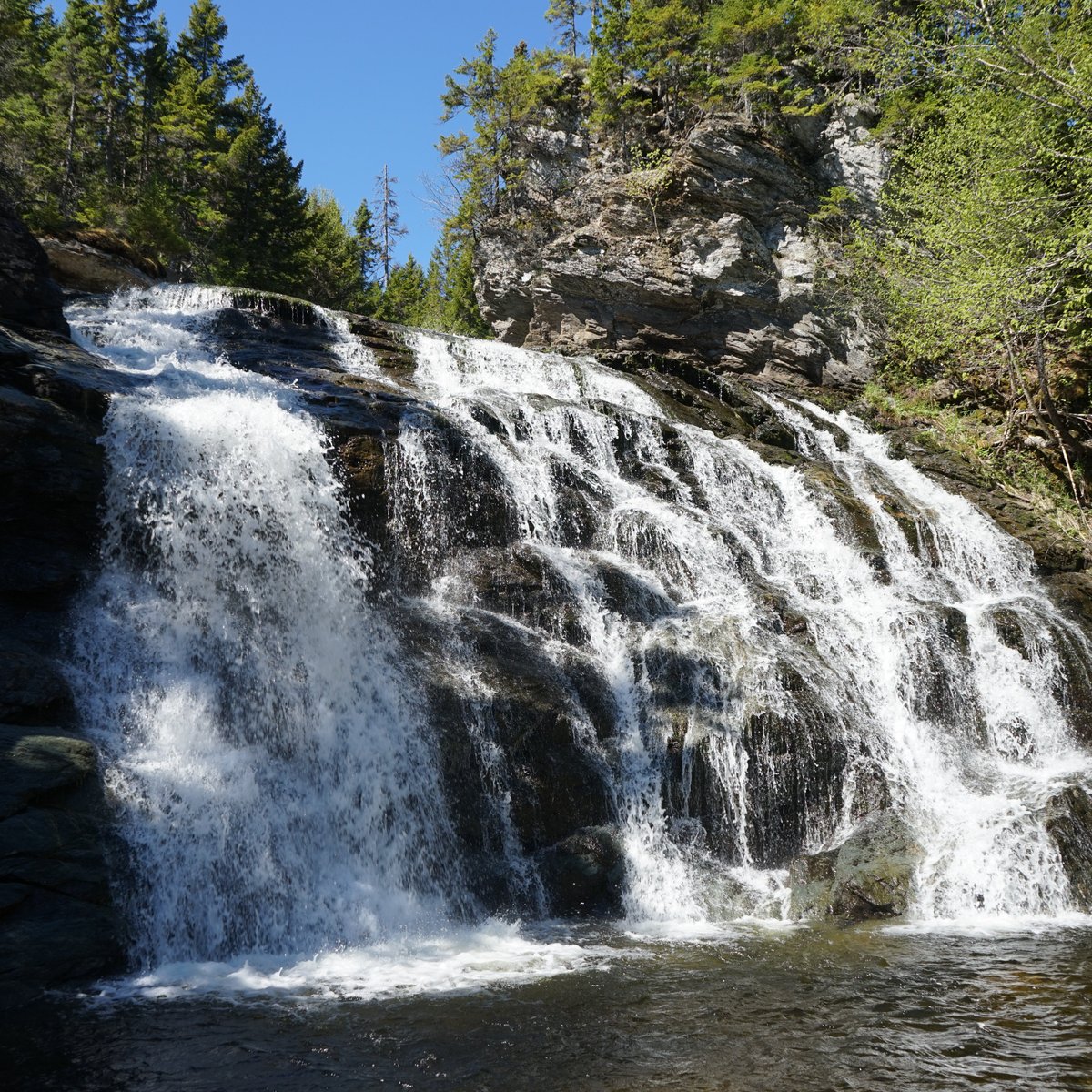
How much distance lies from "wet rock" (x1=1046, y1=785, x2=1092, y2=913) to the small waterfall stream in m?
0.12

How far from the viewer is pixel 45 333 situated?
13602mm

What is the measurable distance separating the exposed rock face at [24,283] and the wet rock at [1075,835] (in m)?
16.6

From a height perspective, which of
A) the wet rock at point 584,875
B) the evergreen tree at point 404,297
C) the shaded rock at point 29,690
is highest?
the evergreen tree at point 404,297

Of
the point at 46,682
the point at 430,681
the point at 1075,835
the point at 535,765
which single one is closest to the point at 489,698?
the point at 430,681

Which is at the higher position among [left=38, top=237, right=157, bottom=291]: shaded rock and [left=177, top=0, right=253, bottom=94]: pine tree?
[left=177, top=0, right=253, bottom=94]: pine tree

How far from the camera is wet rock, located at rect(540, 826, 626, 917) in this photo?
913 cm

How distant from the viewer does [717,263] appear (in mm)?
26562

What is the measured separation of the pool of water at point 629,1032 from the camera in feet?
16.7

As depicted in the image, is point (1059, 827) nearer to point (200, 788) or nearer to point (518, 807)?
point (518, 807)

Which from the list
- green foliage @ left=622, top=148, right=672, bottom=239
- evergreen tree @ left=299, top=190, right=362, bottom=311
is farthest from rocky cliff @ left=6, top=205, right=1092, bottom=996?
evergreen tree @ left=299, top=190, right=362, bottom=311

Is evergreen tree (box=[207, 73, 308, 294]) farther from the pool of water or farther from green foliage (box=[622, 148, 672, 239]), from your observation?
the pool of water

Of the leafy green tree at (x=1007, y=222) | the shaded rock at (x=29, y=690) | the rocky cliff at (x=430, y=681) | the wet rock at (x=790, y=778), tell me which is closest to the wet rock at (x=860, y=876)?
the rocky cliff at (x=430, y=681)

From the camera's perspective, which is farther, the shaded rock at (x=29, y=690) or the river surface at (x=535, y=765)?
the shaded rock at (x=29, y=690)

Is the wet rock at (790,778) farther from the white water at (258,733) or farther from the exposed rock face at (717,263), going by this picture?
the exposed rock face at (717,263)
